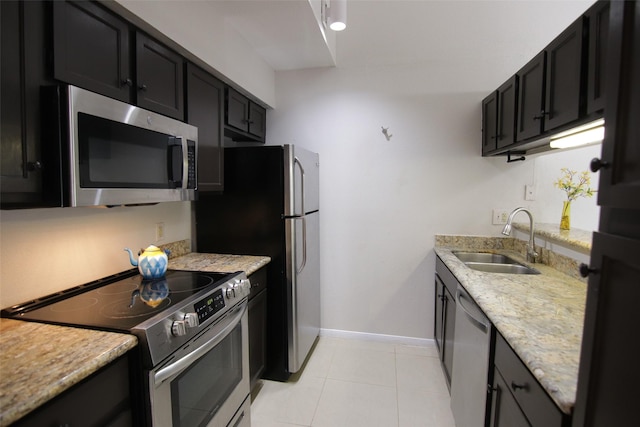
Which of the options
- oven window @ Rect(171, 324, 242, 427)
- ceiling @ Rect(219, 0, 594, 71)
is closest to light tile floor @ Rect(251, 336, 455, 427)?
oven window @ Rect(171, 324, 242, 427)

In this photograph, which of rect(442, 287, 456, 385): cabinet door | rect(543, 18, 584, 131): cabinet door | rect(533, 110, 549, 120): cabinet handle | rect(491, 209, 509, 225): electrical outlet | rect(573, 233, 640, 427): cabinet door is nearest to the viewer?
rect(573, 233, 640, 427): cabinet door

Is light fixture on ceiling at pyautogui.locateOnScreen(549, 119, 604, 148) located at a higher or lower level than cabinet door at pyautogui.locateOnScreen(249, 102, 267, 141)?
lower

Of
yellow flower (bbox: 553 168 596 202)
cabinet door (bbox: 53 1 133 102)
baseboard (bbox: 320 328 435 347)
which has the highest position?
cabinet door (bbox: 53 1 133 102)

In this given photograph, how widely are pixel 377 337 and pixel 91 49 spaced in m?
2.87

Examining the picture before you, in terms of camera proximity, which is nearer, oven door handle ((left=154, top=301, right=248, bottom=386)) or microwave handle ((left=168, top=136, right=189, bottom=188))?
oven door handle ((left=154, top=301, right=248, bottom=386))

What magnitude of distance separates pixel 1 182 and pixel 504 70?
3.14 m

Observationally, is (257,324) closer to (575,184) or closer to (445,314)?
(445,314)

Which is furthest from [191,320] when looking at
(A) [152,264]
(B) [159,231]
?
(B) [159,231]

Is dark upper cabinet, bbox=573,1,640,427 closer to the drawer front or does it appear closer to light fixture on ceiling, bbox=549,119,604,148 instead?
the drawer front

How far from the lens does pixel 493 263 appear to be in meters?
2.46

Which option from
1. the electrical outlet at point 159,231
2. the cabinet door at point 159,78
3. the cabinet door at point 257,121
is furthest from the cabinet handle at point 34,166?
the cabinet door at point 257,121

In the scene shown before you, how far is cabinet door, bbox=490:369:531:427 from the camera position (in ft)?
3.48

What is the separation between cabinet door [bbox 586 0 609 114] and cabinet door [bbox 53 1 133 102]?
6.19ft

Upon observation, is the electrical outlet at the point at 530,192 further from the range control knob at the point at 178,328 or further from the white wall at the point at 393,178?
the range control knob at the point at 178,328
